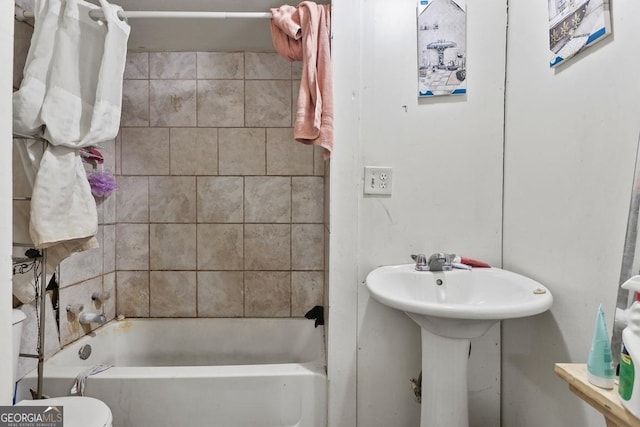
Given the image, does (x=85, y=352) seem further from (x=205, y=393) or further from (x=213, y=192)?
(x=213, y=192)

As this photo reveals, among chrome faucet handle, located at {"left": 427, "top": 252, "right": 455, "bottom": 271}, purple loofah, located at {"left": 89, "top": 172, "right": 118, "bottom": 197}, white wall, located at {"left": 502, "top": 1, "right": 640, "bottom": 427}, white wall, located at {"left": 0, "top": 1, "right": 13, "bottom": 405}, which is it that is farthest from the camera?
purple loofah, located at {"left": 89, "top": 172, "right": 118, "bottom": 197}

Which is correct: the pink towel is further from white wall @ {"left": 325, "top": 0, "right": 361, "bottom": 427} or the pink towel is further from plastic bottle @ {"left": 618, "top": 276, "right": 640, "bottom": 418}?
plastic bottle @ {"left": 618, "top": 276, "right": 640, "bottom": 418}

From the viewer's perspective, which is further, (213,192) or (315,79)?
(213,192)

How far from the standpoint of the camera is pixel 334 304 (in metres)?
1.30

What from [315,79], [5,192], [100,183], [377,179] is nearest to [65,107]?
[100,183]

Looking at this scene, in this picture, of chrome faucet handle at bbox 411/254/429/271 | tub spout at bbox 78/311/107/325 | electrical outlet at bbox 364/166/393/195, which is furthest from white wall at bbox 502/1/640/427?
tub spout at bbox 78/311/107/325

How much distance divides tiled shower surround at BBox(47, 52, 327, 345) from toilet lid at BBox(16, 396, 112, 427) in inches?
36.8

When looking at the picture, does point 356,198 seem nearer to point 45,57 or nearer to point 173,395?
point 173,395

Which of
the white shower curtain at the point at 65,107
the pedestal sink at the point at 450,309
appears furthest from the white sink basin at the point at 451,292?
the white shower curtain at the point at 65,107

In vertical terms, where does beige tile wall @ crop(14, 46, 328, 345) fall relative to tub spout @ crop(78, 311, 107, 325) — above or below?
above

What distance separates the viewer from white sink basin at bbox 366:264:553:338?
3.15 ft

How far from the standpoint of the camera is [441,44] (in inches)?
49.8

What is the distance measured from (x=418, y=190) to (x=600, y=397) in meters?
0.81

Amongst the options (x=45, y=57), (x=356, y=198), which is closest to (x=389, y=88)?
(x=356, y=198)
